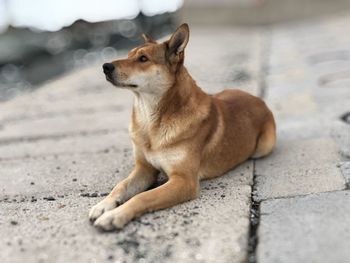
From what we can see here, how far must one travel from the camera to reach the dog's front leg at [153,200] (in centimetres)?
293

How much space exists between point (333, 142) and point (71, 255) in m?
2.69

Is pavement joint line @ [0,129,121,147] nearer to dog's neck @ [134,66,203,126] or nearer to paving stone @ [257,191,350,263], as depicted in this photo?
dog's neck @ [134,66,203,126]

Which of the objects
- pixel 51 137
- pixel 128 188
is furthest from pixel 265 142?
pixel 51 137

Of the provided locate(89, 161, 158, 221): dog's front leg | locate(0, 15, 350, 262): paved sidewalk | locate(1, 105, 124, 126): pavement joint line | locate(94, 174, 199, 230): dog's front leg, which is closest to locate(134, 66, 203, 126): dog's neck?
locate(89, 161, 158, 221): dog's front leg

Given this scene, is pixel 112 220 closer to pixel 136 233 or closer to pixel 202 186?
pixel 136 233

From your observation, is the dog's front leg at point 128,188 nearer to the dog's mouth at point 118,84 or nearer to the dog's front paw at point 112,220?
the dog's front paw at point 112,220

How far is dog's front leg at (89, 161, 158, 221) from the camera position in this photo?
315 cm

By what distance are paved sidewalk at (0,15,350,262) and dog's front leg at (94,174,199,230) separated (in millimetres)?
54

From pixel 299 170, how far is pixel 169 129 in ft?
3.64

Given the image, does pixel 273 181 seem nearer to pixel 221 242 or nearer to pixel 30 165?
pixel 221 242

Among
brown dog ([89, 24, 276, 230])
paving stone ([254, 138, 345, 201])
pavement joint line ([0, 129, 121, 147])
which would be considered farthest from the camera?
pavement joint line ([0, 129, 121, 147])

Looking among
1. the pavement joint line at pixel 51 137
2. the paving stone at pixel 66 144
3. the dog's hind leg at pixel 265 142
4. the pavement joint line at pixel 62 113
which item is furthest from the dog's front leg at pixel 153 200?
the pavement joint line at pixel 62 113

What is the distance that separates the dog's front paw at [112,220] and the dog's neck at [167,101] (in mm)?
875

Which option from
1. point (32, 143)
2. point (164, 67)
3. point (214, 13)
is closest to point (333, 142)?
point (164, 67)
